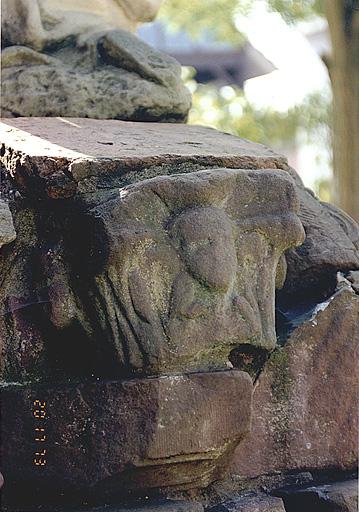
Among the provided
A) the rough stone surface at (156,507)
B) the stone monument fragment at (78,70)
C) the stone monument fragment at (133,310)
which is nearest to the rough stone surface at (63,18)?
the stone monument fragment at (78,70)

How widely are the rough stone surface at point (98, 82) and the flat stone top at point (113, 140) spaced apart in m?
0.10

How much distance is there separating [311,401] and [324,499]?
19 cm

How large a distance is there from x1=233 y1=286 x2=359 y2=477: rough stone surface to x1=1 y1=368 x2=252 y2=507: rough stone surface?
182mm

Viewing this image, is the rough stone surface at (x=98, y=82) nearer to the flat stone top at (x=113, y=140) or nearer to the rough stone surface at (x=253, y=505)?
the flat stone top at (x=113, y=140)

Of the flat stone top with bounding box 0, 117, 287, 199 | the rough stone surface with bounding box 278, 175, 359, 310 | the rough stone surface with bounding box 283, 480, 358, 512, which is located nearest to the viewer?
the flat stone top with bounding box 0, 117, 287, 199

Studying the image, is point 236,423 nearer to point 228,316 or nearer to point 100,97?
point 228,316

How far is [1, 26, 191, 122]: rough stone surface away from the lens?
2490 millimetres

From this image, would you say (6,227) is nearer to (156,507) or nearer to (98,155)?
(98,155)

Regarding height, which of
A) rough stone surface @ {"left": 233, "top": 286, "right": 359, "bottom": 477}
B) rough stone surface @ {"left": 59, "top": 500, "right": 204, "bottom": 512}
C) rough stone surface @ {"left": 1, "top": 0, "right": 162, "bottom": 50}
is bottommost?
rough stone surface @ {"left": 59, "top": 500, "right": 204, "bottom": 512}

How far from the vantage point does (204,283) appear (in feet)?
5.91

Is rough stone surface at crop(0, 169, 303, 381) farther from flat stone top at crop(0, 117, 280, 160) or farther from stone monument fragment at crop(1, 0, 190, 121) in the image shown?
stone monument fragment at crop(1, 0, 190, 121)

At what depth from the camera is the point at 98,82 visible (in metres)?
2.54

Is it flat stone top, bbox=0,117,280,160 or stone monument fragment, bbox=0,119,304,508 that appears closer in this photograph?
stone monument fragment, bbox=0,119,304,508

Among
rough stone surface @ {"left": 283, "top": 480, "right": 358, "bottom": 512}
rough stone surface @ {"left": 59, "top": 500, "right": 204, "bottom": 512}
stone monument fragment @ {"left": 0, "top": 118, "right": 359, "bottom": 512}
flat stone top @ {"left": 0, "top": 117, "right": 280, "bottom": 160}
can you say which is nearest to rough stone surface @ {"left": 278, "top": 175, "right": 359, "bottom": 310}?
stone monument fragment @ {"left": 0, "top": 118, "right": 359, "bottom": 512}
